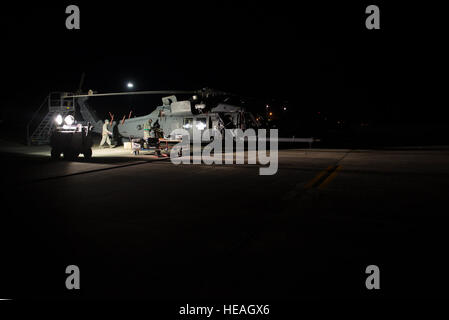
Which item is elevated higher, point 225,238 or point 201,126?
point 201,126

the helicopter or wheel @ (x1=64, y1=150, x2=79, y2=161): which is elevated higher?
the helicopter

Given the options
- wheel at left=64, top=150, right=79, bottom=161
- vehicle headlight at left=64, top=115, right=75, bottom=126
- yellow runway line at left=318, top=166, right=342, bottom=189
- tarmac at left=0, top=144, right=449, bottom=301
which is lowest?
tarmac at left=0, top=144, right=449, bottom=301

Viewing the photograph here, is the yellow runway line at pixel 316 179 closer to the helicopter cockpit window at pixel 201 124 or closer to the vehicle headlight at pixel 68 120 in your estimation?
the helicopter cockpit window at pixel 201 124

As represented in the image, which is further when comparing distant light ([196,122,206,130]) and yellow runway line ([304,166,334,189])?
distant light ([196,122,206,130])

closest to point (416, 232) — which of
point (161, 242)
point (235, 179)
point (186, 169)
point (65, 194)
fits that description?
point (161, 242)

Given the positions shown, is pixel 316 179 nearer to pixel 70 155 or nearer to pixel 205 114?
pixel 70 155

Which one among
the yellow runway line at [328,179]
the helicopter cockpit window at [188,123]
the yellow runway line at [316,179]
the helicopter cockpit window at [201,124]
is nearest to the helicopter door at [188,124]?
the helicopter cockpit window at [188,123]

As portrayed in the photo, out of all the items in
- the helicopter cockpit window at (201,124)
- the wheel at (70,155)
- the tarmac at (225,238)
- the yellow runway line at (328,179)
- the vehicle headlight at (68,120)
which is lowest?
the tarmac at (225,238)

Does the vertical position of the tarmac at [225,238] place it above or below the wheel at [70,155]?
below

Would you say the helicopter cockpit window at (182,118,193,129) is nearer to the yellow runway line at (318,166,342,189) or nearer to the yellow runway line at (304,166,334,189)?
the yellow runway line at (304,166,334,189)

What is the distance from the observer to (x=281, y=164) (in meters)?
13.6

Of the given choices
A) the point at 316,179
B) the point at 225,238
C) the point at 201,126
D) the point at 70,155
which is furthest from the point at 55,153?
the point at 225,238

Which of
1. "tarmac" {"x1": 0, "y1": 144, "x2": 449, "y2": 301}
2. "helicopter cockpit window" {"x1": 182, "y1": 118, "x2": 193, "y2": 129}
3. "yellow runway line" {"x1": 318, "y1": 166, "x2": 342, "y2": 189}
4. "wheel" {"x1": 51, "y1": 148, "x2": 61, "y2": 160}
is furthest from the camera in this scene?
"helicopter cockpit window" {"x1": 182, "y1": 118, "x2": 193, "y2": 129}

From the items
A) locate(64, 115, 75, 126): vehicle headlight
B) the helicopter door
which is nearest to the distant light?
the helicopter door
